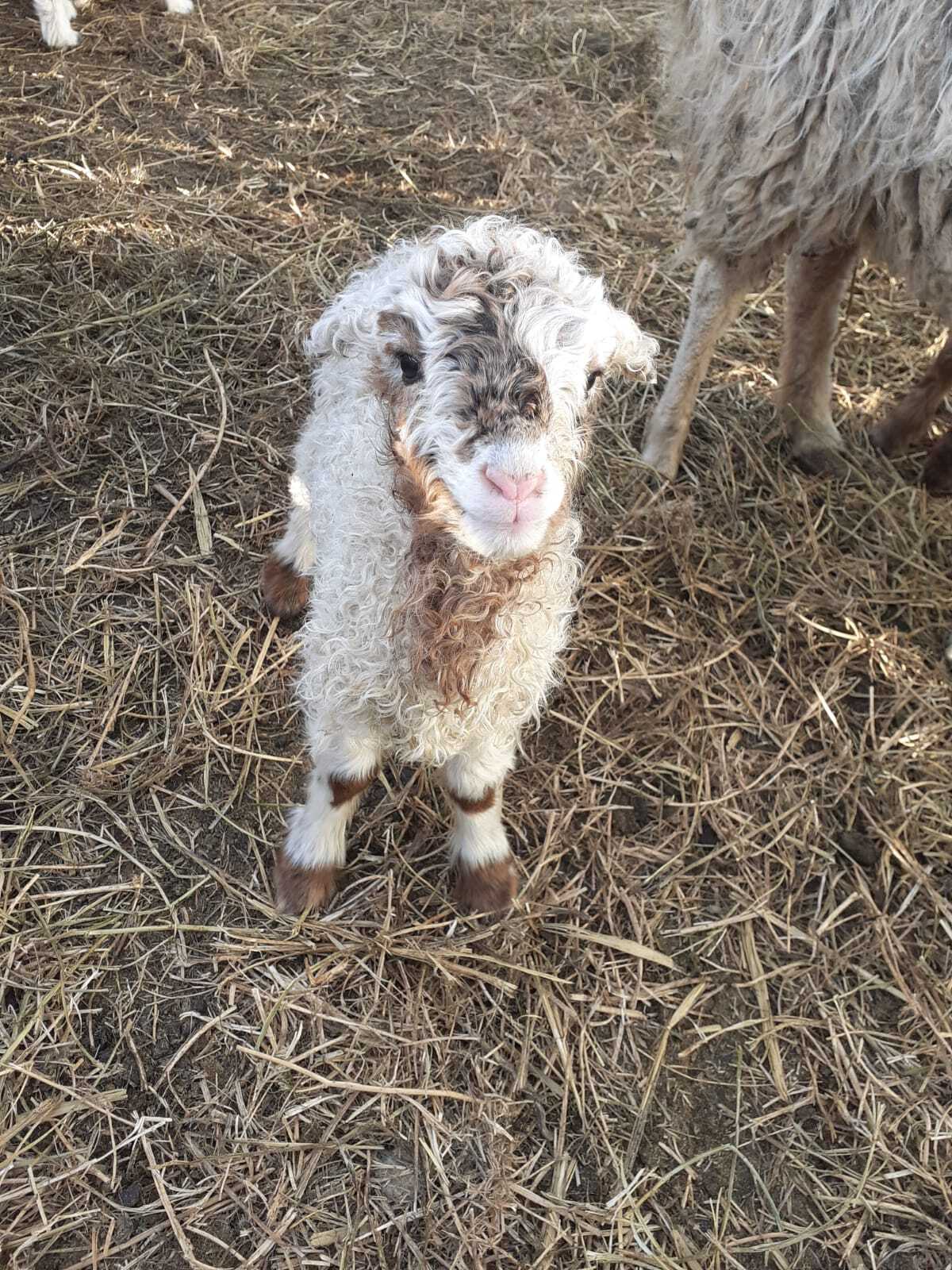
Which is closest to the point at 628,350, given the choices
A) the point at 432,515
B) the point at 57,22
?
the point at 432,515

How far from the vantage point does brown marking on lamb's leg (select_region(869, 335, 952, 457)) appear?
3.82m

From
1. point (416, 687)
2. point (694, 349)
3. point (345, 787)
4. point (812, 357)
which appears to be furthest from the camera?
point (812, 357)

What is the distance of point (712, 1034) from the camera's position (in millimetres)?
2543

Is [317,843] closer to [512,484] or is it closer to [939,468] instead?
[512,484]

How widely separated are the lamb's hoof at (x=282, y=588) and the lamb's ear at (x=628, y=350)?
1269 millimetres

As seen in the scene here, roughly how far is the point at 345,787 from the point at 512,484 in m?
1.13

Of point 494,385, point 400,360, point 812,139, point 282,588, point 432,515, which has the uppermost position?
point 812,139

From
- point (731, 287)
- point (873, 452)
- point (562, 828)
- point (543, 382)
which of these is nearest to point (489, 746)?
point (562, 828)

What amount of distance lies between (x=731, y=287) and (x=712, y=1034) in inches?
96.1

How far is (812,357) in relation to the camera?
3.76 meters

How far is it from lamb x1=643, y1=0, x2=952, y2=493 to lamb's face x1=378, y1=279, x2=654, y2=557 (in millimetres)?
1209

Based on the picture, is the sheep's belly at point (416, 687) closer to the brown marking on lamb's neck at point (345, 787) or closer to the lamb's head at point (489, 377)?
the brown marking on lamb's neck at point (345, 787)

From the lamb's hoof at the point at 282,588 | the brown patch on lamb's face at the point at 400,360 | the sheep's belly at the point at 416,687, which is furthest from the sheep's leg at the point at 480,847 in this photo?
the brown patch on lamb's face at the point at 400,360

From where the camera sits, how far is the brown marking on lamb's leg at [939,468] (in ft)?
12.7
